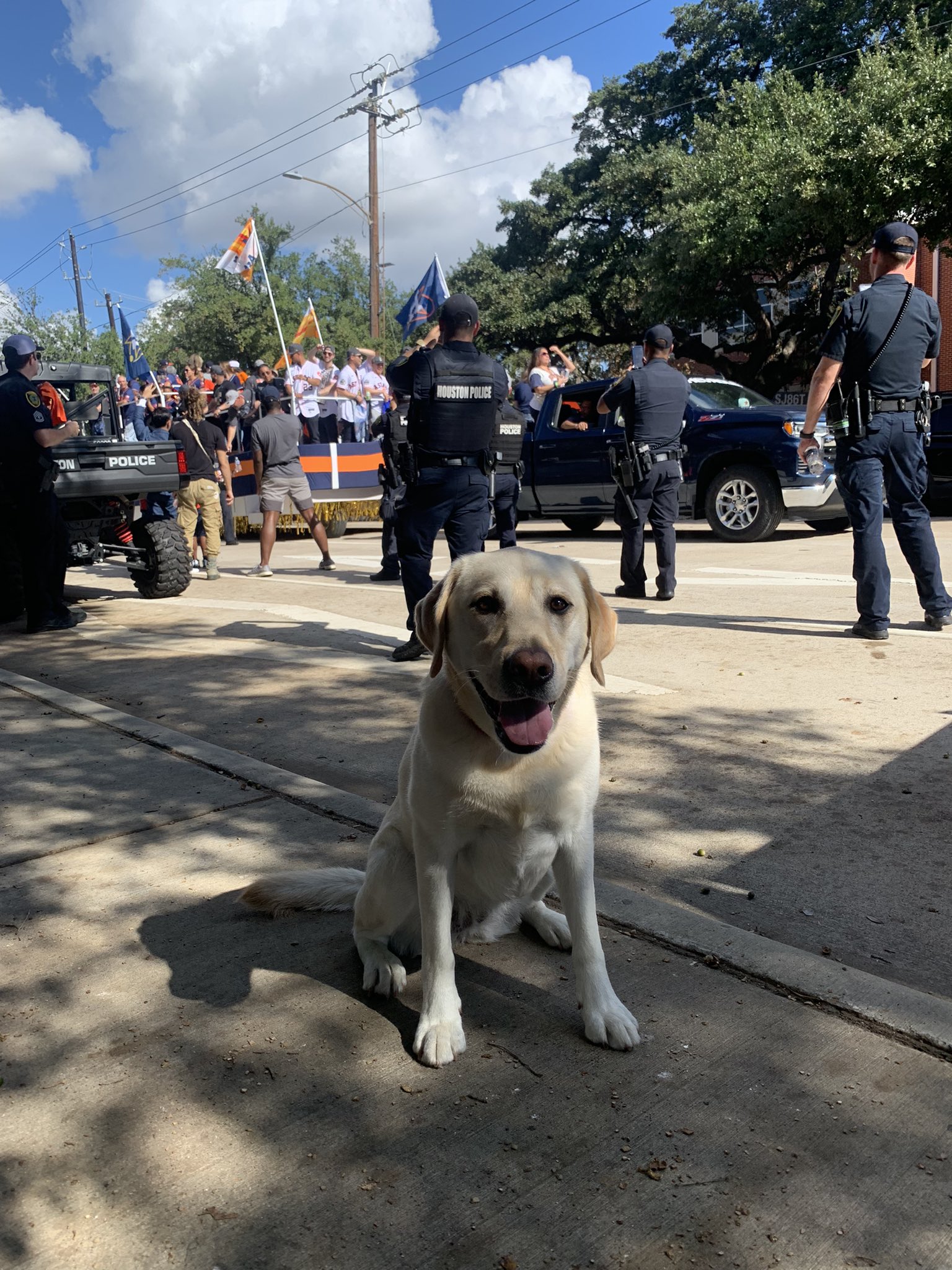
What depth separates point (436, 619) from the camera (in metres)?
2.44

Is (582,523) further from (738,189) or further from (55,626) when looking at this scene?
(738,189)

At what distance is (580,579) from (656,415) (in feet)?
20.7

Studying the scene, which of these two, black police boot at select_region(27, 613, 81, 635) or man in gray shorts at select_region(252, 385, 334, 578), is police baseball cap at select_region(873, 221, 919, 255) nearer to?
black police boot at select_region(27, 613, 81, 635)

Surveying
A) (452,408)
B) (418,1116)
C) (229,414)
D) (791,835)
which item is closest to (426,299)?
(229,414)

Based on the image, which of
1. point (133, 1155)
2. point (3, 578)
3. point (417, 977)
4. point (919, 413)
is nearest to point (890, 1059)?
point (417, 977)

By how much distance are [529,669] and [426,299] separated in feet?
55.9

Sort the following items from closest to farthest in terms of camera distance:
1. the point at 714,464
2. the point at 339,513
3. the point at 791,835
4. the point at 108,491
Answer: the point at 791,835 < the point at 108,491 < the point at 714,464 < the point at 339,513

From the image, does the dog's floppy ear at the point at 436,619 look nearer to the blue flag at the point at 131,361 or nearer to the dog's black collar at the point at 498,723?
the dog's black collar at the point at 498,723

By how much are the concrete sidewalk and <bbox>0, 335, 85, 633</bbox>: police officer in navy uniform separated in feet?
19.0

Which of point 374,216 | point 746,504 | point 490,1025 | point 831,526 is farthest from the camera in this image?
point 374,216

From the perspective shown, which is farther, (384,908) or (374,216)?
(374,216)

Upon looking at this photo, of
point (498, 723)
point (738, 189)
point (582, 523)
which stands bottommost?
point (582, 523)

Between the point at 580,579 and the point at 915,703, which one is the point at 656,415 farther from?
the point at 580,579

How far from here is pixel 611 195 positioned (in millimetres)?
32875
